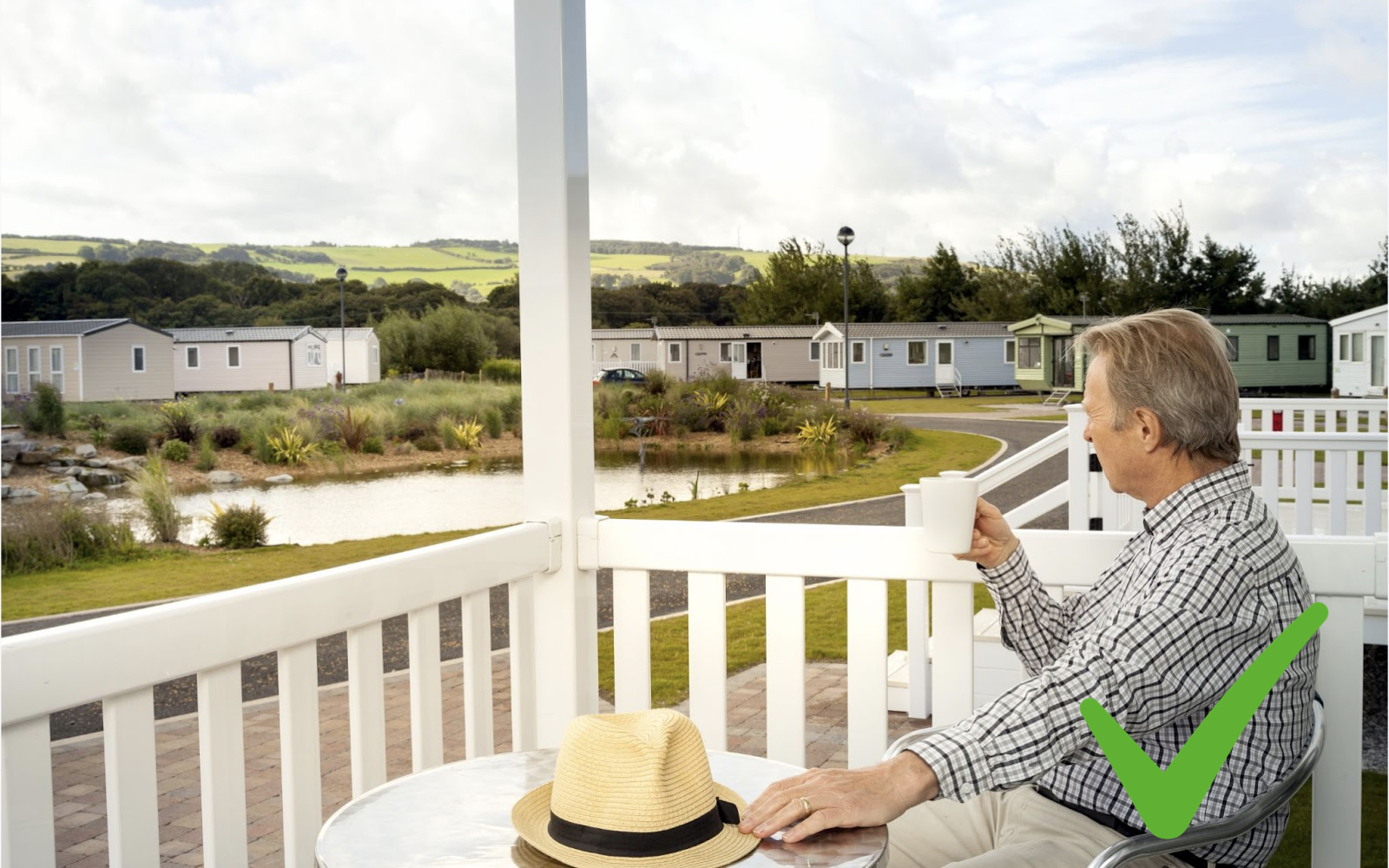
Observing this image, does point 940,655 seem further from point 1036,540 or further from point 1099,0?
point 1099,0

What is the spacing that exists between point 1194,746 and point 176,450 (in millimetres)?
2320

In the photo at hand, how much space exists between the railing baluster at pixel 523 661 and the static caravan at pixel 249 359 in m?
1.10

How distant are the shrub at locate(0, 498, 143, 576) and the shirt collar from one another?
2.24m

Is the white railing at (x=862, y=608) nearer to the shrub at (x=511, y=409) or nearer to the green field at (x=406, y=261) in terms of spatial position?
the green field at (x=406, y=261)

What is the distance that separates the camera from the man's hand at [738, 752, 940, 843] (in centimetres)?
99

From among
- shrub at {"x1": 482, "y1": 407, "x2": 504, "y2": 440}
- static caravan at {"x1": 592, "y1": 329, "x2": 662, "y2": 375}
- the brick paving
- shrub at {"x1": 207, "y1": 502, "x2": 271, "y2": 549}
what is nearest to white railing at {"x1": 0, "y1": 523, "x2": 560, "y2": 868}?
the brick paving

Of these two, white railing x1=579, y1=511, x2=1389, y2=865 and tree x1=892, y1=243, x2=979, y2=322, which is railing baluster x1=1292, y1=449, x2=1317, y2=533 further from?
white railing x1=579, y1=511, x2=1389, y2=865

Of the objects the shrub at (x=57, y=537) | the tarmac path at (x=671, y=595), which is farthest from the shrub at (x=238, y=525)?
the tarmac path at (x=671, y=595)

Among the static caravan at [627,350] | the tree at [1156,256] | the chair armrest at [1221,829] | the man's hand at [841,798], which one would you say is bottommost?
the chair armrest at [1221,829]

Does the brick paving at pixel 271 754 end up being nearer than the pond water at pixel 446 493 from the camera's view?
No

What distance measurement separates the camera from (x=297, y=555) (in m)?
3.34

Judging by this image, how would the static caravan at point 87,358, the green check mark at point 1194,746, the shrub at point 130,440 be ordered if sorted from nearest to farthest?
the green check mark at point 1194,746
the static caravan at point 87,358
the shrub at point 130,440

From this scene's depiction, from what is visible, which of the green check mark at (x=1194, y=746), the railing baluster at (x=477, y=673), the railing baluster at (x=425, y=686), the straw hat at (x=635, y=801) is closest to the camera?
the straw hat at (x=635, y=801)

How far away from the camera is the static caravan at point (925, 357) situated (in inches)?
179
